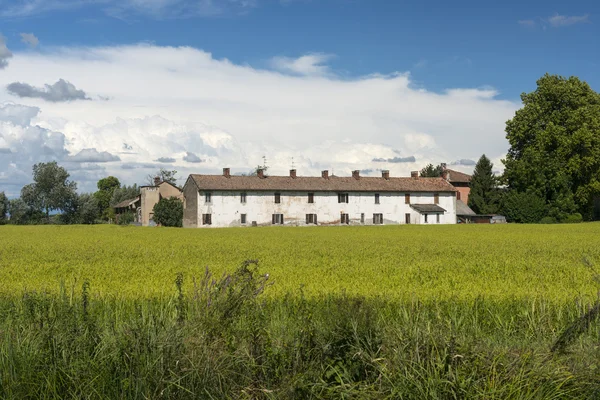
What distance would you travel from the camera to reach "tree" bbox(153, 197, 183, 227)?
73750mm

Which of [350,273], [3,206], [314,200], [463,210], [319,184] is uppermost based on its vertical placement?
[319,184]

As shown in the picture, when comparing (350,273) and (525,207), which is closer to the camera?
(350,273)

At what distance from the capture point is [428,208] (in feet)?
256

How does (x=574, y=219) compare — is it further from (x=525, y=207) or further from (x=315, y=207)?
(x=315, y=207)

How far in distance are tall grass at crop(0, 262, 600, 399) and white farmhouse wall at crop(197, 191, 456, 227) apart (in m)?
64.4

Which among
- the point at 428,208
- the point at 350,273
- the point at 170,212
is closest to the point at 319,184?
the point at 428,208

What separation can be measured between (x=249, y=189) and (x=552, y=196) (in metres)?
34.8

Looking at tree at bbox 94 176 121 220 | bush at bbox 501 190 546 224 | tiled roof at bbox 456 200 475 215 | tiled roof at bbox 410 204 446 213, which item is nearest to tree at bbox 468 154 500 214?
tiled roof at bbox 456 200 475 215

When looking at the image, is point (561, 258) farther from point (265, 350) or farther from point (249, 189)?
point (249, 189)

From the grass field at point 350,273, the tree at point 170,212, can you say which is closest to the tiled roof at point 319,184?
the tree at point 170,212

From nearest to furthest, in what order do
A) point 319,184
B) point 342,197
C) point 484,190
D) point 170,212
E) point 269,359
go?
point 269,359
point 170,212
point 319,184
point 342,197
point 484,190

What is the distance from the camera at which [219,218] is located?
232 feet

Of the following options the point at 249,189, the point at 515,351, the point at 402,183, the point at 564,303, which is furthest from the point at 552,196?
the point at 515,351

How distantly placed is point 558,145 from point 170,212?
4553cm
